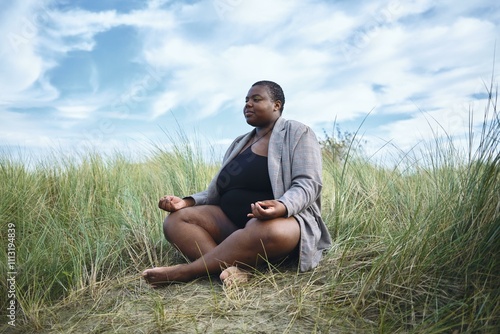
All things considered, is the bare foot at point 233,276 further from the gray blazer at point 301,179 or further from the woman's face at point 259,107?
the woman's face at point 259,107

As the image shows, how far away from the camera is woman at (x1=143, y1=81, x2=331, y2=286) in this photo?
2982mm

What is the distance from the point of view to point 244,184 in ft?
11.1

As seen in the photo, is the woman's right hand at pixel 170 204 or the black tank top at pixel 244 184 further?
the woman's right hand at pixel 170 204

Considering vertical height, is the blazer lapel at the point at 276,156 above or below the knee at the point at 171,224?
above

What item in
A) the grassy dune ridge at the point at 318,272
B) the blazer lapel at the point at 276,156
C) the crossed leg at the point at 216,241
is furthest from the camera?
the blazer lapel at the point at 276,156

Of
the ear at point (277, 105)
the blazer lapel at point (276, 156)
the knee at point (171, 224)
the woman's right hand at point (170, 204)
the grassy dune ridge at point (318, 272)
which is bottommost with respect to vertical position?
the grassy dune ridge at point (318, 272)

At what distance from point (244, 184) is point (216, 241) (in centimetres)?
51

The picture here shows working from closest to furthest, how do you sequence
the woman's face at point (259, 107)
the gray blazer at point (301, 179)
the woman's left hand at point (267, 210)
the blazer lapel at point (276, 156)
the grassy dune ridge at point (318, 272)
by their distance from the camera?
the grassy dune ridge at point (318, 272), the woman's left hand at point (267, 210), the gray blazer at point (301, 179), the blazer lapel at point (276, 156), the woman's face at point (259, 107)

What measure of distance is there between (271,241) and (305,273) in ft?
1.31

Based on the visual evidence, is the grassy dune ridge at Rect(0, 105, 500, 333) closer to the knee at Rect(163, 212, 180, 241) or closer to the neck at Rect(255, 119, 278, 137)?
the knee at Rect(163, 212, 180, 241)

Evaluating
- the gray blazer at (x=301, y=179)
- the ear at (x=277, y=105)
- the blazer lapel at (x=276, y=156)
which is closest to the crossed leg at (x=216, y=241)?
the gray blazer at (x=301, y=179)

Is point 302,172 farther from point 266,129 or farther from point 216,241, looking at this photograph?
point 216,241

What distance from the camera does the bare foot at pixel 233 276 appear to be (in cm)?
294

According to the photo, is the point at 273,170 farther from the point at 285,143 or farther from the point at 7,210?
the point at 7,210
